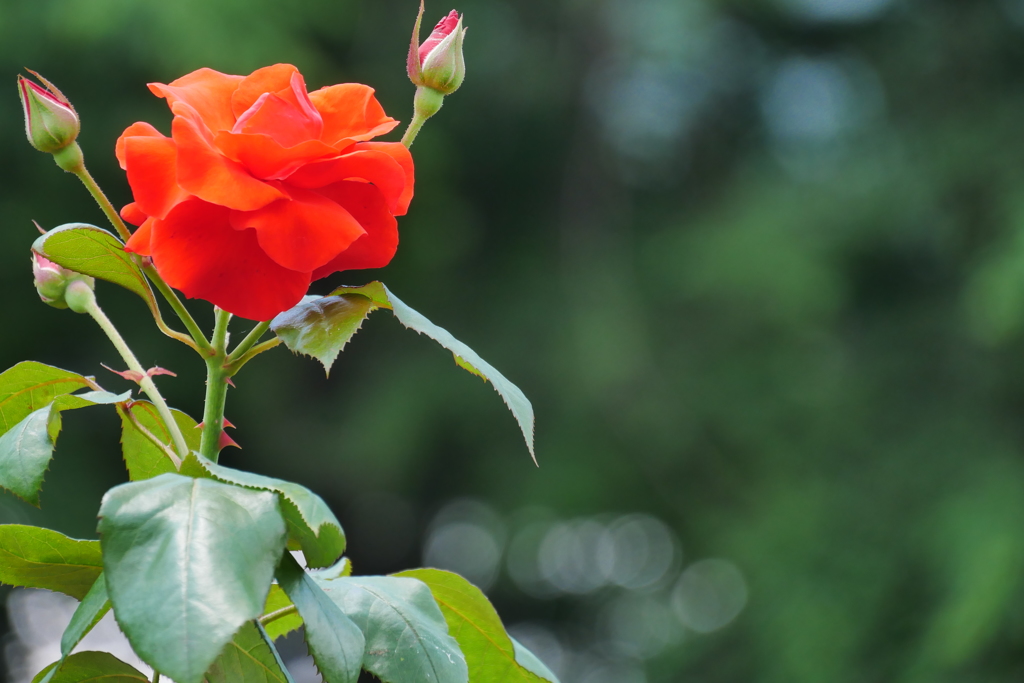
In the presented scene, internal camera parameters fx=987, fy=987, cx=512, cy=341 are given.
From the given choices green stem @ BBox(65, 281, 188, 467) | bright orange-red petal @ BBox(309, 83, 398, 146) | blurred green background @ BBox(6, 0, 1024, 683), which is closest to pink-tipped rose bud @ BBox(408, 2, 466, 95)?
bright orange-red petal @ BBox(309, 83, 398, 146)

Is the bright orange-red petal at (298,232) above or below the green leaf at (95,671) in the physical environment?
above

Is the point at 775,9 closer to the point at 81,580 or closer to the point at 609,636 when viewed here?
the point at 609,636

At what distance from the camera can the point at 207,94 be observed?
0.36 m

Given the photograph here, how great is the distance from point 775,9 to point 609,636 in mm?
2276

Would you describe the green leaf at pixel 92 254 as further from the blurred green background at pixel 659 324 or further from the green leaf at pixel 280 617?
the blurred green background at pixel 659 324

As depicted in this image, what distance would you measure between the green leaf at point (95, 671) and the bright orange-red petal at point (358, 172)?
21 cm

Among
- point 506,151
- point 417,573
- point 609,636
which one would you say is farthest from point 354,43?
point 417,573

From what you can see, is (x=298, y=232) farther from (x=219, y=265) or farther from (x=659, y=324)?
(x=659, y=324)

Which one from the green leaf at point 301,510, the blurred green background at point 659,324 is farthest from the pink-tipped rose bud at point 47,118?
the blurred green background at point 659,324

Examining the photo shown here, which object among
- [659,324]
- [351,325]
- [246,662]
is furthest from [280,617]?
[659,324]

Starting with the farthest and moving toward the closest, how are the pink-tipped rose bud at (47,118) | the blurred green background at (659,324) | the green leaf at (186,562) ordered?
the blurred green background at (659,324) < the pink-tipped rose bud at (47,118) < the green leaf at (186,562)

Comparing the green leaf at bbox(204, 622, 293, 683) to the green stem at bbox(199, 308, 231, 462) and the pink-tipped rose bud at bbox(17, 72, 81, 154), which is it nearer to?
the green stem at bbox(199, 308, 231, 462)

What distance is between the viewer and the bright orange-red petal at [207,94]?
0.35 metres

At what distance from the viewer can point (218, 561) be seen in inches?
11.2
